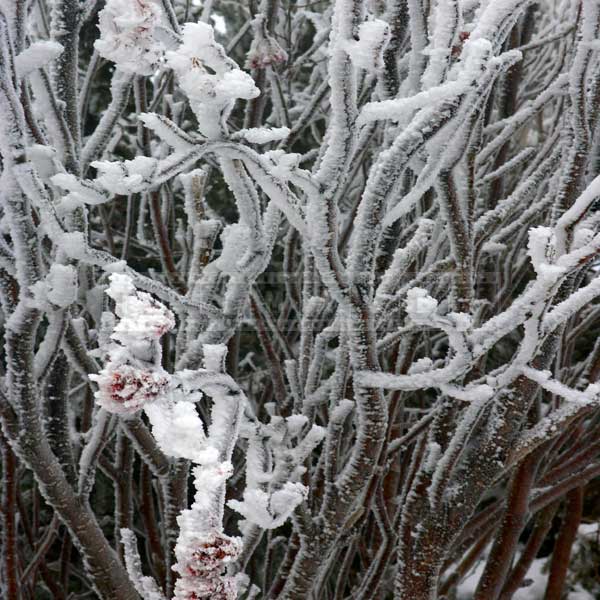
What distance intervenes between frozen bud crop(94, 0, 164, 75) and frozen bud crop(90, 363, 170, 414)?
0.47 metres

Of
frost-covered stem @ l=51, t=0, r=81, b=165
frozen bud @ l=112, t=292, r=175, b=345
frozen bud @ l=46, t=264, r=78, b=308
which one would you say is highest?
frost-covered stem @ l=51, t=0, r=81, b=165

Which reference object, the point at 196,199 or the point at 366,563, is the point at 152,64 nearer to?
the point at 196,199

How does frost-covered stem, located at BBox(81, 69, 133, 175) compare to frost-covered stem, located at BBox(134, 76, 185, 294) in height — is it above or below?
above

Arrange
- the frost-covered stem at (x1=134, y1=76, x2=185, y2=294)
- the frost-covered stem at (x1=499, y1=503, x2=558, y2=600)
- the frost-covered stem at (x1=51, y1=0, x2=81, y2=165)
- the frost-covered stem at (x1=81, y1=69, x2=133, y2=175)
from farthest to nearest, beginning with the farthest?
the frost-covered stem at (x1=499, y1=503, x2=558, y2=600), the frost-covered stem at (x1=134, y1=76, x2=185, y2=294), the frost-covered stem at (x1=81, y1=69, x2=133, y2=175), the frost-covered stem at (x1=51, y1=0, x2=81, y2=165)

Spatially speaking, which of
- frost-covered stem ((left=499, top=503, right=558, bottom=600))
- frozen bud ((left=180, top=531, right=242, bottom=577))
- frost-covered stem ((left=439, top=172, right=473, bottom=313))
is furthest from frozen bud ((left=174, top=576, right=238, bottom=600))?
frost-covered stem ((left=499, top=503, right=558, bottom=600))

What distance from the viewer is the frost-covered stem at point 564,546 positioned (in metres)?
2.62

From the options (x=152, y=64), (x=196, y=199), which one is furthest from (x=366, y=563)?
(x=152, y=64)

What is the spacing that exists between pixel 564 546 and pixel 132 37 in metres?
2.71

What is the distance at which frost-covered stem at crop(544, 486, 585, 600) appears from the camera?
2.62 metres

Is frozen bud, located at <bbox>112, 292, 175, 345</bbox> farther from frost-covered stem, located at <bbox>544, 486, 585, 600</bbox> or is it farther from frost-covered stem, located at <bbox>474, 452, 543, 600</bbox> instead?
frost-covered stem, located at <bbox>544, 486, 585, 600</bbox>

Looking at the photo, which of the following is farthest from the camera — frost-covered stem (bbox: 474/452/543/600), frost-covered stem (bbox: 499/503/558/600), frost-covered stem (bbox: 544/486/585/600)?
frost-covered stem (bbox: 544/486/585/600)

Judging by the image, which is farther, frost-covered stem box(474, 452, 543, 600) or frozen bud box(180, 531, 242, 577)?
frost-covered stem box(474, 452, 543, 600)

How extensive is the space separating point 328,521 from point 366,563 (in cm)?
117

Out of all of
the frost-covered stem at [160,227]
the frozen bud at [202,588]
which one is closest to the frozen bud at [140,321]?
Result: the frozen bud at [202,588]
